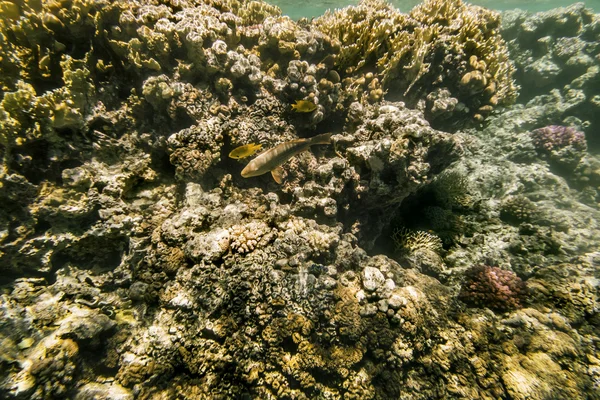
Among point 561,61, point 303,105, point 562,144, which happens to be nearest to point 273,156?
point 303,105

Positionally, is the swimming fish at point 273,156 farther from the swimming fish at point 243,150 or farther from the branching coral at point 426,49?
the branching coral at point 426,49

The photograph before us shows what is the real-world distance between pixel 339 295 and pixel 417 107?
14.4ft

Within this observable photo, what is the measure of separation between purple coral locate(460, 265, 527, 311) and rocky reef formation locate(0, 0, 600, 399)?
0.09m

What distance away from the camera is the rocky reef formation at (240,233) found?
9.62 feet

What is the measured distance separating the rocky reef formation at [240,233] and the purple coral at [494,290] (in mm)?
87

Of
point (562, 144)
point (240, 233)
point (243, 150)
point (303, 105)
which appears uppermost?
point (303, 105)

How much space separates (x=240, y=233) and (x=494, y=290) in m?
4.00

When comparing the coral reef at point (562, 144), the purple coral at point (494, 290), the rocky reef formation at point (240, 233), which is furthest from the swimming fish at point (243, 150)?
the coral reef at point (562, 144)

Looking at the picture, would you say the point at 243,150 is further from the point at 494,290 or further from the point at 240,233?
the point at 494,290

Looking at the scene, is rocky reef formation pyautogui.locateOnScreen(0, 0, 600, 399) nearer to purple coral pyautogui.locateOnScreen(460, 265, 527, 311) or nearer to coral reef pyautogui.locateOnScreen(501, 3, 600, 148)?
purple coral pyautogui.locateOnScreen(460, 265, 527, 311)

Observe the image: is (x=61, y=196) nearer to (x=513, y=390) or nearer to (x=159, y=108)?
(x=159, y=108)

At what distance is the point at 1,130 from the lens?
10.1ft

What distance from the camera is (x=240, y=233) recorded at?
128 inches

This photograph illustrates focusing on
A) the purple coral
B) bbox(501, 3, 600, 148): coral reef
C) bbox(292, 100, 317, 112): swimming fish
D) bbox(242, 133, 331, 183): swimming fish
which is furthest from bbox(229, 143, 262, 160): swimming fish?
bbox(501, 3, 600, 148): coral reef
